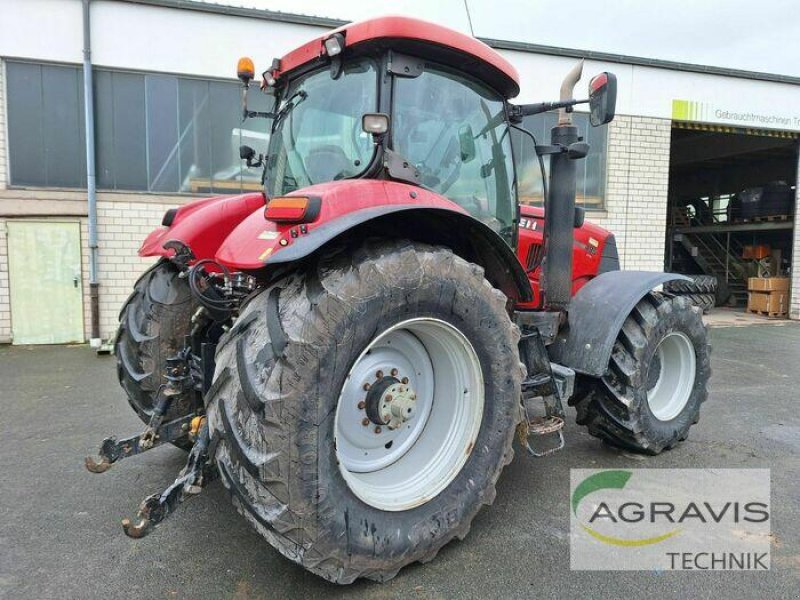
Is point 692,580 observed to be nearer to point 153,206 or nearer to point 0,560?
point 0,560

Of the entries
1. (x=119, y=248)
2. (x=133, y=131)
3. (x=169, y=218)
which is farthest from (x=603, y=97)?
(x=119, y=248)

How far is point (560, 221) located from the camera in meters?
3.42

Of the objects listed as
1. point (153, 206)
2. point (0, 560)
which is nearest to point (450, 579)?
point (0, 560)

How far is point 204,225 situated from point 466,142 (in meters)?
1.55

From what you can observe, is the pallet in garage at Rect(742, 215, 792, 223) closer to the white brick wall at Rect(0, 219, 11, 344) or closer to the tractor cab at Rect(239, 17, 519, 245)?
the tractor cab at Rect(239, 17, 519, 245)

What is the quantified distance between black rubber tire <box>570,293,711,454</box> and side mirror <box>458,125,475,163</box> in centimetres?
144

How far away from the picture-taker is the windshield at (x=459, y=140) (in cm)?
268

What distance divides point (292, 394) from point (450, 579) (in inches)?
41.8

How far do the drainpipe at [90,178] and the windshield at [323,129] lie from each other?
575cm

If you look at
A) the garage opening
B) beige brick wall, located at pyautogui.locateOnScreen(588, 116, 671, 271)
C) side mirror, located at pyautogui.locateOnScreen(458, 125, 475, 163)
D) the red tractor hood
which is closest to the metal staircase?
the garage opening

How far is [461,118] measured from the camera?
2910 millimetres

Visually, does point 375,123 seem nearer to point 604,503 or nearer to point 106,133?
point 604,503

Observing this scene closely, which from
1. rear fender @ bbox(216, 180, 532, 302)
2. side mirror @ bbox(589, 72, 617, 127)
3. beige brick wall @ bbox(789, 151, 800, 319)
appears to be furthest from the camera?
beige brick wall @ bbox(789, 151, 800, 319)

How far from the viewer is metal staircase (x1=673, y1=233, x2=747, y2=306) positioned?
1722cm
